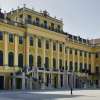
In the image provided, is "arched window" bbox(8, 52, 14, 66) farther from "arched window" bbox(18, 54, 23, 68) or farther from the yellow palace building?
"arched window" bbox(18, 54, 23, 68)

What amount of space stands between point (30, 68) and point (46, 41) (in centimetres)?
863

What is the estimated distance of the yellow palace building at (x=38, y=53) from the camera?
53.8 metres

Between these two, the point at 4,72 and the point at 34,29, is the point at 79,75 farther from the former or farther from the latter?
the point at 4,72

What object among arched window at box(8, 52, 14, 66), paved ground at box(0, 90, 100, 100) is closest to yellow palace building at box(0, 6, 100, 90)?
arched window at box(8, 52, 14, 66)

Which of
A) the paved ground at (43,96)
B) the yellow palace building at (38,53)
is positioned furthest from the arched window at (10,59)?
the paved ground at (43,96)

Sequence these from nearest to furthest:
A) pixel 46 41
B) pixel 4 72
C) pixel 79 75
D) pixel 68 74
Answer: pixel 4 72, pixel 46 41, pixel 68 74, pixel 79 75

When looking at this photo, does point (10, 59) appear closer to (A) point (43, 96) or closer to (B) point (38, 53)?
(B) point (38, 53)

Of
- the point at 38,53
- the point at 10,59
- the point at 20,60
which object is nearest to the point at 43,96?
the point at 10,59

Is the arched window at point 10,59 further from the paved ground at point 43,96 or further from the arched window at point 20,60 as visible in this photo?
the paved ground at point 43,96

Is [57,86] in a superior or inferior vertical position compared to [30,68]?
inferior

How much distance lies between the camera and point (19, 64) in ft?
186

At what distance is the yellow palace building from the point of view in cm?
5378

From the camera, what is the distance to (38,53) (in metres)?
61.0

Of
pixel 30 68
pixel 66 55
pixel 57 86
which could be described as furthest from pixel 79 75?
pixel 30 68
